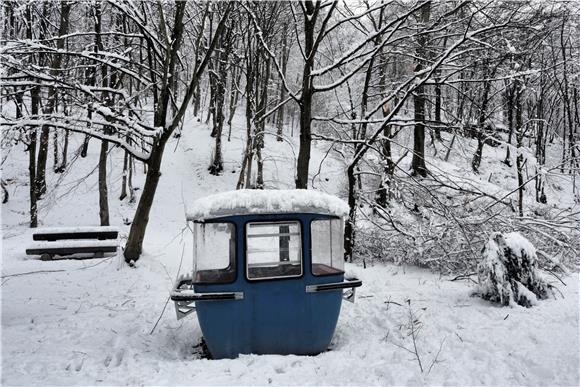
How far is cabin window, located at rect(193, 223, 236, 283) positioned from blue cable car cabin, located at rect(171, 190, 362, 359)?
0.05 ft

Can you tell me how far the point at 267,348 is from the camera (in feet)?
17.5

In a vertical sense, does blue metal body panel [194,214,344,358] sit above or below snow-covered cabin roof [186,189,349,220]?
below

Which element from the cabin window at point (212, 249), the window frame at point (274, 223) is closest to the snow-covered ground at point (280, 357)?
the window frame at point (274, 223)

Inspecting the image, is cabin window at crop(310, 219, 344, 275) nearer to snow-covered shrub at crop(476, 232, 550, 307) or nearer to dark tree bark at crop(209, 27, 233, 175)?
snow-covered shrub at crop(476, 232, 550, 307)

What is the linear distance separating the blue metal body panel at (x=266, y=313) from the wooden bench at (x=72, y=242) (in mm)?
7356

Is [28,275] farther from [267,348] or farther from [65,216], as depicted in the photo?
[65,216]

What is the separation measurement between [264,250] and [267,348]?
136cm

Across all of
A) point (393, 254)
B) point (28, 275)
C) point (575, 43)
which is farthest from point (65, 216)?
point (575, 43)

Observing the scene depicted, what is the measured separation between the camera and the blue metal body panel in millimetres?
5234

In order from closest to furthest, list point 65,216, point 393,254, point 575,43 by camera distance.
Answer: point 393,254 < point 65,216 < point 575,43

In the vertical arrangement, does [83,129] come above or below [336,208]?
above

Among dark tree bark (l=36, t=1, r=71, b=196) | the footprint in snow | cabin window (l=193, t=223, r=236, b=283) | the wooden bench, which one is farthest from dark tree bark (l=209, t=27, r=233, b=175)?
the footprint in snow

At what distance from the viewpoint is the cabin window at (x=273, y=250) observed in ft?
17.9

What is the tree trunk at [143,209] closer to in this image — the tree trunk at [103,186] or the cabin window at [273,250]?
the cabin window at [273,250]
